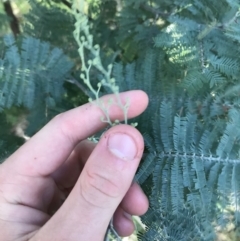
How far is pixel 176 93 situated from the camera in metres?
1.30

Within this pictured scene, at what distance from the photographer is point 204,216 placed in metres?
1.20

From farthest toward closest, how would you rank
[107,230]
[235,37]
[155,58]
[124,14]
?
[124,14] < [155,58] < [235,37] < [107,230]

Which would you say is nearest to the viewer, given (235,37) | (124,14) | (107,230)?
(107,230)

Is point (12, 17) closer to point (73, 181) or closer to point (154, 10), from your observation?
point (154, 10)

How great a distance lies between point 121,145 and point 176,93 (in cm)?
47

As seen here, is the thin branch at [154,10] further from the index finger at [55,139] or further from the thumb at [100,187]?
A: the thumb at [100,187]

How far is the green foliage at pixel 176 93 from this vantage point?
1100 millimetres

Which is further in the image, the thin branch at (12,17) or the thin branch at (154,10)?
the thin branch at (12,17)

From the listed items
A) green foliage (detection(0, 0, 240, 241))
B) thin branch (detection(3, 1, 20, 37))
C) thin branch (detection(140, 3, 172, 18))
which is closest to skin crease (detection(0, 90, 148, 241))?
green foliage (detection(0, 0, 240, 241))

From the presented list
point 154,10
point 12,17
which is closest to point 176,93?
point 154,10

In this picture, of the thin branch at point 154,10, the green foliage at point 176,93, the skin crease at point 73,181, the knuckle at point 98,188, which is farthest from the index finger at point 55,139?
the thin branch at point 154,10

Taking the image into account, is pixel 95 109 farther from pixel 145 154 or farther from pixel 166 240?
pixel 166 240

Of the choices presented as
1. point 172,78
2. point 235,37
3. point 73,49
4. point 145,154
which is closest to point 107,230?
point 145,154

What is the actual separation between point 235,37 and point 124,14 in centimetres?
58
